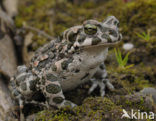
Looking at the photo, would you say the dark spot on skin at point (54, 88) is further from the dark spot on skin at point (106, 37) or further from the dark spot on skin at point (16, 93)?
the dark spot on skin at point (106, 37)

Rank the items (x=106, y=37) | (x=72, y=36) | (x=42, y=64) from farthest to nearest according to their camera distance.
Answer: (x=42, y=64), (x=72, y=36), (x=106, y=37)

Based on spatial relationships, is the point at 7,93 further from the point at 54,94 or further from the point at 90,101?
the point at 90,101

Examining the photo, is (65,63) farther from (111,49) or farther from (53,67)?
(111,49)

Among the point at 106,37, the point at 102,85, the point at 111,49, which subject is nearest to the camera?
the point at 106,37

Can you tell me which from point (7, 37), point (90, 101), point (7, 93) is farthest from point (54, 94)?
point (7, 37)

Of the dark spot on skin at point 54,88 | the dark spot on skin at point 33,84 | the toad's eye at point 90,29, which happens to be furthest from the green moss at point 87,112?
the toad's eye at point 90,29

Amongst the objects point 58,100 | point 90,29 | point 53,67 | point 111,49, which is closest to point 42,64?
point 53,67

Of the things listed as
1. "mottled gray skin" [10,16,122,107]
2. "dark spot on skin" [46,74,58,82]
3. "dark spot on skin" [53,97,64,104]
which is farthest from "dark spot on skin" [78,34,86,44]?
"dark spot on skin" [53,97,64,104]
